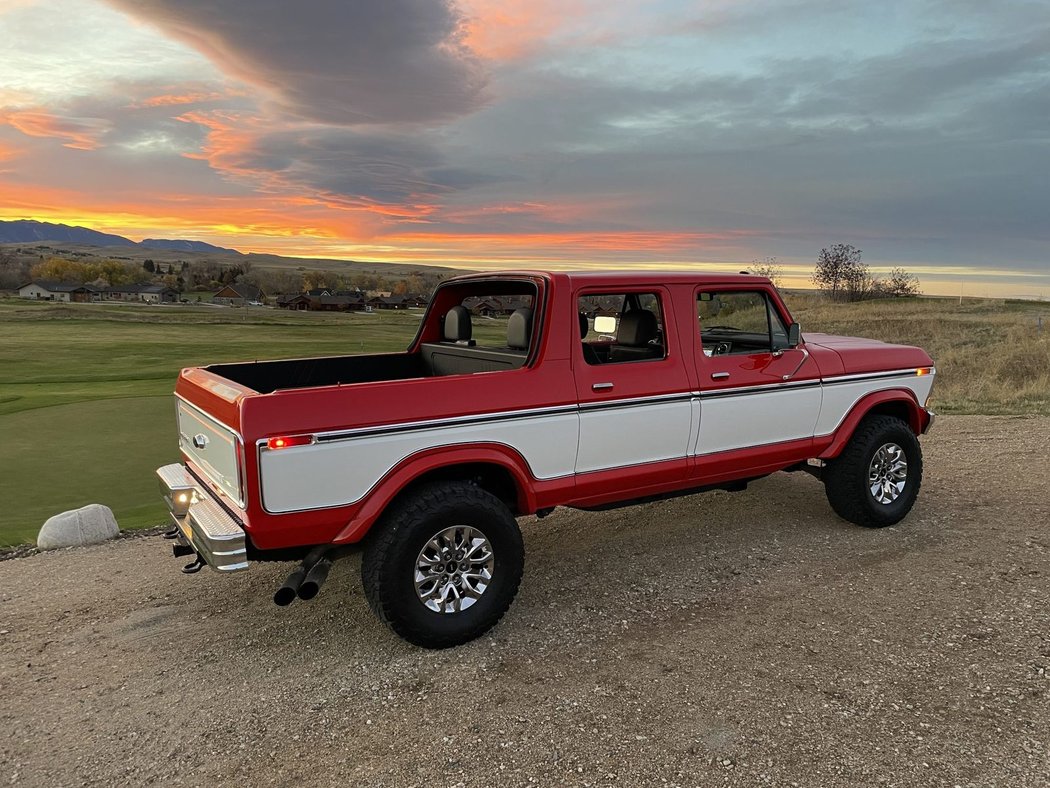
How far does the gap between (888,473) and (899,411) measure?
0.64m

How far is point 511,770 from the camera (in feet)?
10.3

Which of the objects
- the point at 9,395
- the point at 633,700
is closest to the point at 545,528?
the point at 633,700

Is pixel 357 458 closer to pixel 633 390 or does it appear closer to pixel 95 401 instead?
pixel 633 390

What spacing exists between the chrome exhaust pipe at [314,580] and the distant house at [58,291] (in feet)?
340

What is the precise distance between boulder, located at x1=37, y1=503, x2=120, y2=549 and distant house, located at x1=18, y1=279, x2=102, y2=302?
99.6m

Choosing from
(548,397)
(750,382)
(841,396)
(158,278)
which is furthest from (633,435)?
(158,278)

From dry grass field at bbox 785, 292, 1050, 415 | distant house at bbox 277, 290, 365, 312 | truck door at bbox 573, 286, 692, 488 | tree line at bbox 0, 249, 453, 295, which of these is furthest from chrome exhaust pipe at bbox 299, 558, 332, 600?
tree line at bbox 0, 249, 453, 295

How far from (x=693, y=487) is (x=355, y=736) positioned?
9.75 ft

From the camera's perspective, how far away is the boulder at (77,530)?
676 cm

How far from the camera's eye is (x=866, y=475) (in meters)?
6.02

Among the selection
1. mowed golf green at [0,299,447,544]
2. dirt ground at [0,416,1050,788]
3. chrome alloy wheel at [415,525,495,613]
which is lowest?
mowed golf green at [0,299,447,544]

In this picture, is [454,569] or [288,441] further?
[454,569]

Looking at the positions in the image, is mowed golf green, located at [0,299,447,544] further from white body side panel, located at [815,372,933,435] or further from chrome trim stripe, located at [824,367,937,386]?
chrome trim stripe, located at [824,367,937,386]

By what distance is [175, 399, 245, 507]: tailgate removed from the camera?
3.72 m
